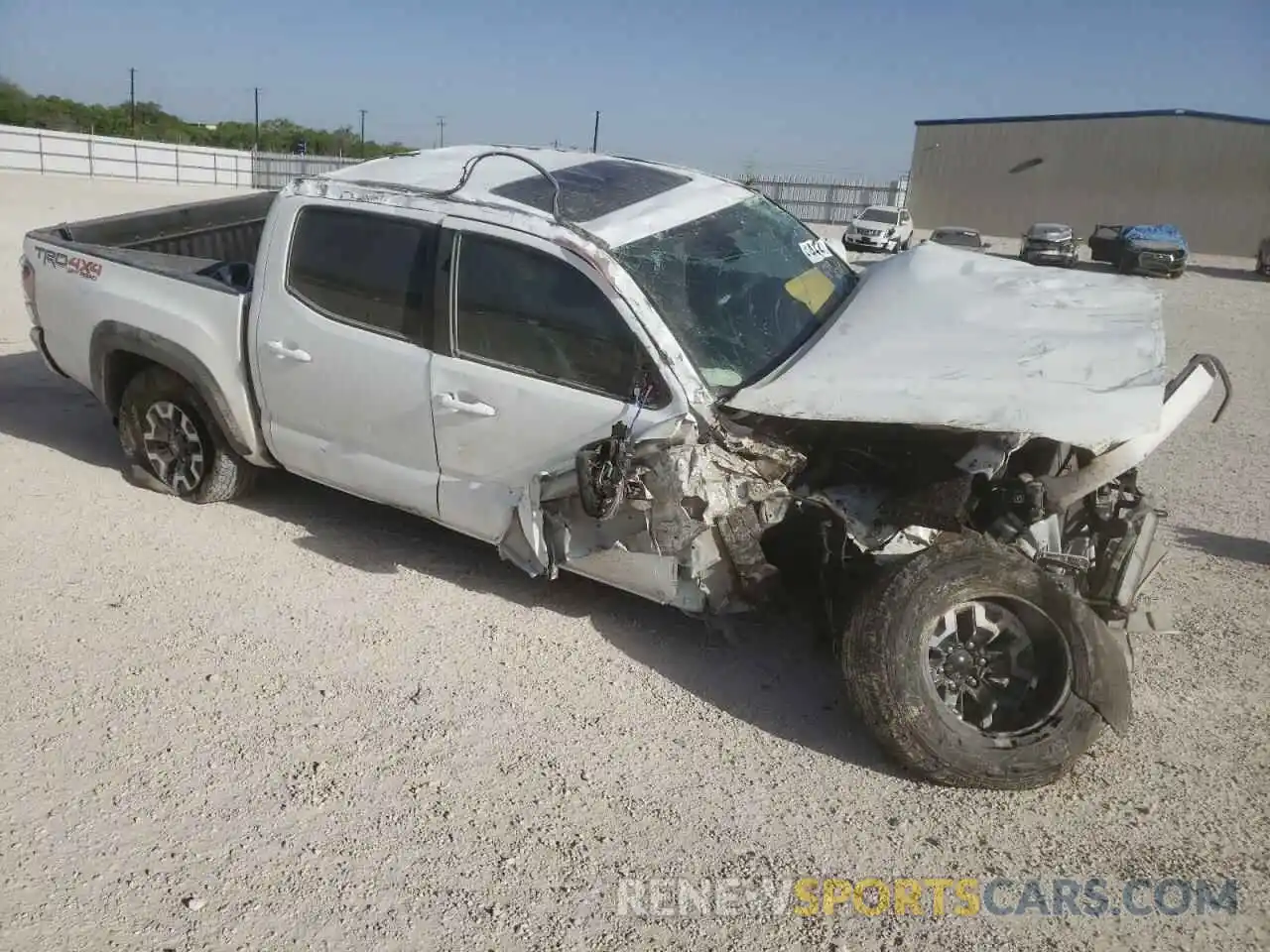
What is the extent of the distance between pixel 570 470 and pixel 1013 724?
6.00 feet

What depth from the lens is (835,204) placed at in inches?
1788

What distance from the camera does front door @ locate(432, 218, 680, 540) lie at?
391cm

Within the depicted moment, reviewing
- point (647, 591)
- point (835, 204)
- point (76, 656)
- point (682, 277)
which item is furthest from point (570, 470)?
point (835, 204)

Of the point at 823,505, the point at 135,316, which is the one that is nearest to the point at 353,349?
the point at 135,316

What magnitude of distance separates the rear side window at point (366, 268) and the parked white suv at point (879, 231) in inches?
1027

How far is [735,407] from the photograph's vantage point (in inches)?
146

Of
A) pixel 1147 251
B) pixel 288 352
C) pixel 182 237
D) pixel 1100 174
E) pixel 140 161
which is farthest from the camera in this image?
pixel 1100 174

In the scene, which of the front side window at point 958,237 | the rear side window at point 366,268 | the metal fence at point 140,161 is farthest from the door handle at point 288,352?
the metal fence at point 140,161

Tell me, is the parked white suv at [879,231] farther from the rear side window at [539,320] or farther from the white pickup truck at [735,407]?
the rear side window at [539,320]

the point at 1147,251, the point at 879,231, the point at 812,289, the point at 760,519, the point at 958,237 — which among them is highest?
the point at 812,289

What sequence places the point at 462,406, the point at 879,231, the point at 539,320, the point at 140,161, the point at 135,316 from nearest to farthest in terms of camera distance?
1. the point at 539,320
2. the point at 462,406
3. the point at 135,316
4. the point at 879,231
5. the point at 140,161

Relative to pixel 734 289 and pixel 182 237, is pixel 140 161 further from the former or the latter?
pixel 734 289

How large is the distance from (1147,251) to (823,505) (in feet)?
85.9

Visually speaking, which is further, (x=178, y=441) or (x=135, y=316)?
(x=178, y=441)
